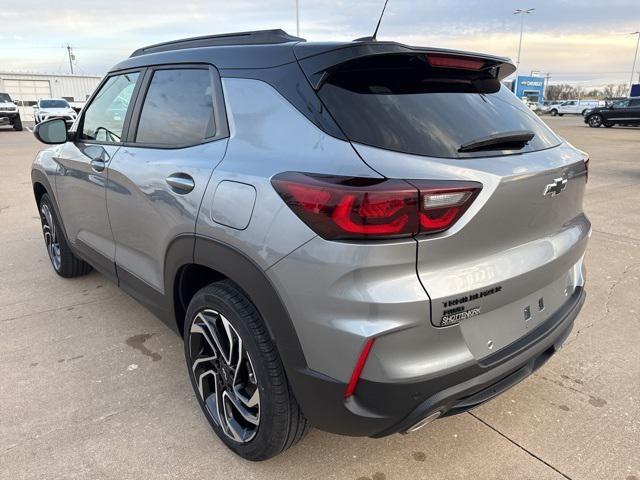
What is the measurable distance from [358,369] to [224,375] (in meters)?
0.85

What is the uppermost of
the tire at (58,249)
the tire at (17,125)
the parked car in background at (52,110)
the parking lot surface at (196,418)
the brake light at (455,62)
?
the brake light at (455,62)

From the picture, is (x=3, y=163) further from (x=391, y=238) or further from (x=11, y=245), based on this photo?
(x=391, y=238)

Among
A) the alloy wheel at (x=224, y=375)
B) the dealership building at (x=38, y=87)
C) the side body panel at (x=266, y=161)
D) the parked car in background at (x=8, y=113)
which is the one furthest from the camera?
the dealership building at (x=38, y=87)

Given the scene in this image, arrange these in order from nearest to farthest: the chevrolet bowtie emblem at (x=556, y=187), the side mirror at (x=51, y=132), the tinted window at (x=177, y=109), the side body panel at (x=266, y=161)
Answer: the side body panel at (x=266, y=161) < the chevrolet bowtie emblem at (x=556, y=187) < the tinted window at (x=177, y=109) < the side mirror at (x=51, y=132)

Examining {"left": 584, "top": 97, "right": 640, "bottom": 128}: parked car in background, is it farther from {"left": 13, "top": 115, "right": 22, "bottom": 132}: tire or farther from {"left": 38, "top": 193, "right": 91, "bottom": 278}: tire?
{"left": 13, "top": 115, "right": 22, "bottom": 132}: tire

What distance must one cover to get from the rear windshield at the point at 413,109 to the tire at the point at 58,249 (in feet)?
10.1

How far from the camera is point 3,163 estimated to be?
1267cm

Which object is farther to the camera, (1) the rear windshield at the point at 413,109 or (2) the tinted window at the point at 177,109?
(2) the tinted window at the point at 177,109

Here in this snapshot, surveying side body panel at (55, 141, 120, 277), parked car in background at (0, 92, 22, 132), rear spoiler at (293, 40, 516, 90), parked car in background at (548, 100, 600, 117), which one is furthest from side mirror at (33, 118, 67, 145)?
parked car in background at (548, 100, 600, 117)

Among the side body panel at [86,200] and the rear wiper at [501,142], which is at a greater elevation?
the rear wiper at [501,142]

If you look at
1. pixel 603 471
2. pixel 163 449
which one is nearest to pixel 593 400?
pixel 603 471

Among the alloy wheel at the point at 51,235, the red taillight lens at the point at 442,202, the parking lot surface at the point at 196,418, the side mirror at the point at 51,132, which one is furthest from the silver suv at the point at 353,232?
the alloy wheel at the point at 51,235

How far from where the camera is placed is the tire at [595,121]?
28.5 m

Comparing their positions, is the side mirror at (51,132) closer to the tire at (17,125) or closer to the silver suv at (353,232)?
the silver suv at (353,232)
